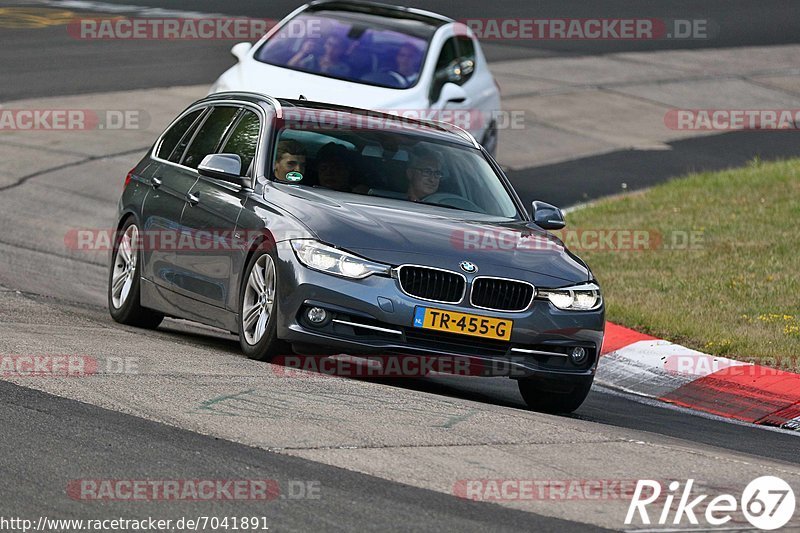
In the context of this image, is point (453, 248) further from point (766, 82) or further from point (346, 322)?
point (766, 82)

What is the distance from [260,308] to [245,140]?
5.10 feet

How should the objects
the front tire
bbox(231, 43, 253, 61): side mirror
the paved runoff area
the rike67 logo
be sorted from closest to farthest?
the rike67 logo → the paved runoff area → the front tire → bbox(231, 43, 253, 61): side mirror

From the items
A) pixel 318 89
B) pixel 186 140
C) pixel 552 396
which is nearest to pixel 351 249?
pixel 552 396

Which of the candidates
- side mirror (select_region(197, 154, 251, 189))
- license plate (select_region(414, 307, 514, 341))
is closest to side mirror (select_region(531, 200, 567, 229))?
license plate (select_region(414, 307, 514, 341))

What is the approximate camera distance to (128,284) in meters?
11.1

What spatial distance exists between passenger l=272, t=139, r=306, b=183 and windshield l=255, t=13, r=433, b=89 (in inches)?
230

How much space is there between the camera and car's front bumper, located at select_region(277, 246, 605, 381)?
8.72 meters

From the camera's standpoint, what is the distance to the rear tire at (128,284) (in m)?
10.9

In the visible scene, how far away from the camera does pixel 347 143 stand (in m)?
10.1

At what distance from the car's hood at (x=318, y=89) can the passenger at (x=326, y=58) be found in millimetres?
175

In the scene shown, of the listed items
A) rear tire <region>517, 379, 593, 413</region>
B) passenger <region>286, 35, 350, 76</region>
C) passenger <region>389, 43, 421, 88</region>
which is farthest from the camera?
passenger <region>389, 43, 421, 88</region>

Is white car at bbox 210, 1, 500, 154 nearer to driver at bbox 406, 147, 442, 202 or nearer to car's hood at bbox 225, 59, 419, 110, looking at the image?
car's hood at bbox 225, 59, 419, 110

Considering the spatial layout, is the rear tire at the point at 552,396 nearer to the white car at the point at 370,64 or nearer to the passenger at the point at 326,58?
the white car at the point at 370,64

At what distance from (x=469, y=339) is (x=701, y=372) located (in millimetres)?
2905
